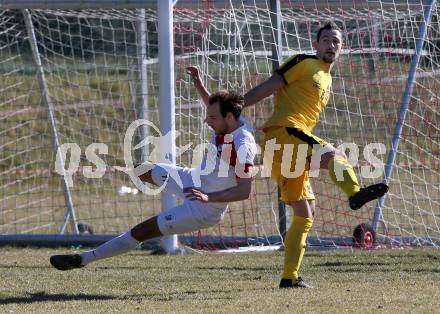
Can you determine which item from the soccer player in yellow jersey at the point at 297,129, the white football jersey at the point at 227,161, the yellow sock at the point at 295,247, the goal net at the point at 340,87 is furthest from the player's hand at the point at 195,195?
the goal net at the point at 340,87

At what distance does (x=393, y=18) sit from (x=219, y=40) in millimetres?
1903

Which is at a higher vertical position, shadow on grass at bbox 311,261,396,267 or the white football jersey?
the white football jersey

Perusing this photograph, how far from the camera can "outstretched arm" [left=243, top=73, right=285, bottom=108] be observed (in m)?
7.88

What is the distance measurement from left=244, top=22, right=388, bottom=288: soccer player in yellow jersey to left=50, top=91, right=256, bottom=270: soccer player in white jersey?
215 millimetres

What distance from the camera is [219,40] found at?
1159cm

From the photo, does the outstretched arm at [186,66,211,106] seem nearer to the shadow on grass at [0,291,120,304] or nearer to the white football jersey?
the white football jersey

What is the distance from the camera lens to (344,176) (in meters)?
7.62

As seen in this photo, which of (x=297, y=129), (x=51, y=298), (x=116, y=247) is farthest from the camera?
(x=116, y=247)

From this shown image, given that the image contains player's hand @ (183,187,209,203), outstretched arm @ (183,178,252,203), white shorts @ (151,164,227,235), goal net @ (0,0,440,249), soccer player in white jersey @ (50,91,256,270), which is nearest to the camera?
player's hand @ (183,187,209,203)

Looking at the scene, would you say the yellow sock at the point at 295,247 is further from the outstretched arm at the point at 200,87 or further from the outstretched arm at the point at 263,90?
the outstretched arm at the point at 200,87

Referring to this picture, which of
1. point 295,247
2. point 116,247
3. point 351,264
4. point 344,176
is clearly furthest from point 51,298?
point 351,264

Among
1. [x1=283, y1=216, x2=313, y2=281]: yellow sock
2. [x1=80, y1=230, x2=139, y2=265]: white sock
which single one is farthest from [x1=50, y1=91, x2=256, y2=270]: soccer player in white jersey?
[x1=283, y1=216, x2=313, y2=281]: yellow sock

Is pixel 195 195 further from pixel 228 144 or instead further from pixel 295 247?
pixel 295 247

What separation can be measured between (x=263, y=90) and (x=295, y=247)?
1198 millimetres
